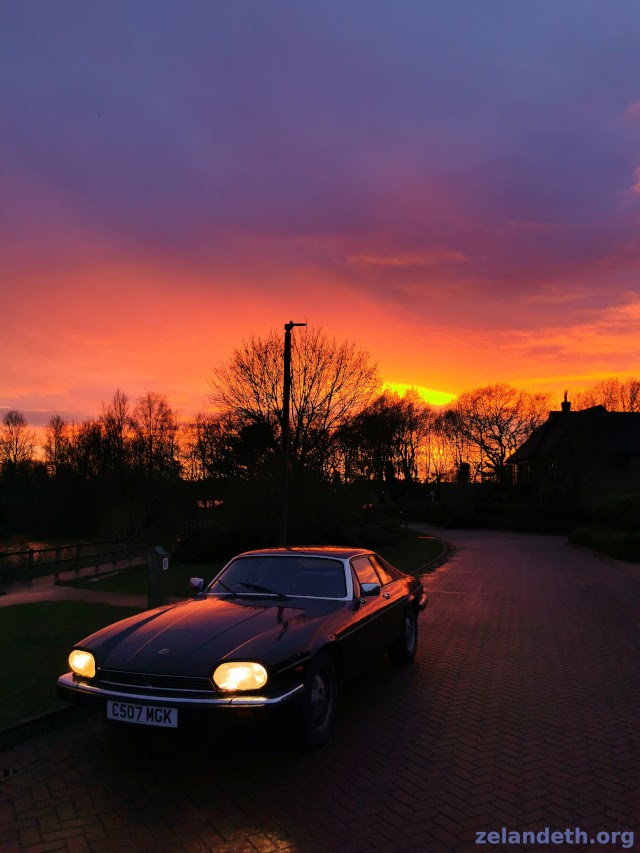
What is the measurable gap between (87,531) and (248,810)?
47.5 meters

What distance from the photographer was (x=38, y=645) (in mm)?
8562

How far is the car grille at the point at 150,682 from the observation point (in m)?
4.54

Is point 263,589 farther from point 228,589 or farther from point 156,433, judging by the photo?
point 156,433

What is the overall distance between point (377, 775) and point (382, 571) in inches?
131

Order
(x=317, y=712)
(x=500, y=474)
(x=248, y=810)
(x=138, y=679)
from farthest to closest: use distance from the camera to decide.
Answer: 1. (x=500, y=474)
2. (x=317, y=712)
3. (x=138, y=679)
4. (x=248, y=810)

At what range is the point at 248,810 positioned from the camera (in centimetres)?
404

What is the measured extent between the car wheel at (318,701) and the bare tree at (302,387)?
3215 cm

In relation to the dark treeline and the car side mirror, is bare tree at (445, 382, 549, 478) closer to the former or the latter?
the dark treeline

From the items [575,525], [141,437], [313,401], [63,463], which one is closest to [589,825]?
[313,401]

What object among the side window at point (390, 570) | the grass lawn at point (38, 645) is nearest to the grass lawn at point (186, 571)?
the grass lawn at point (38, 645)

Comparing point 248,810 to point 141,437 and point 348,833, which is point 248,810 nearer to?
point 348,833

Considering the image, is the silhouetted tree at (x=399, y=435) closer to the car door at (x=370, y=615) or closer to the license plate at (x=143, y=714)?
the car door at (x=370, y=615)

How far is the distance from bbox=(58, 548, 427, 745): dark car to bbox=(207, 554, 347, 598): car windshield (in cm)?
1

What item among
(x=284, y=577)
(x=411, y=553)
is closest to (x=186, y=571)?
(x=411, y=553)
